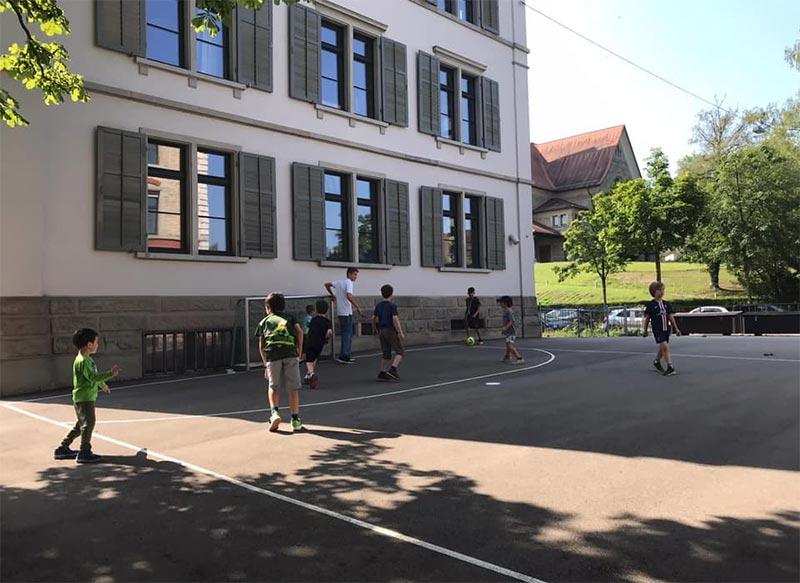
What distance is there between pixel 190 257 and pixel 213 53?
4.81 meters

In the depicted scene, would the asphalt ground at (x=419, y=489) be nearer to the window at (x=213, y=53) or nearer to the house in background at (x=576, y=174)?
the window at (x=213, y=53)

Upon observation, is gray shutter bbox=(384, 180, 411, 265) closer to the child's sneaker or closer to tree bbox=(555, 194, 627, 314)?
the child's sneaker

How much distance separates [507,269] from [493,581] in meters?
18.7

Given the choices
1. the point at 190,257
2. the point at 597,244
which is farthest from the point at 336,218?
the point at 597,244

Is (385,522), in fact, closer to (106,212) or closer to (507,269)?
(106,212)

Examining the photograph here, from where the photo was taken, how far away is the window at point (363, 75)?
17141 millimetres

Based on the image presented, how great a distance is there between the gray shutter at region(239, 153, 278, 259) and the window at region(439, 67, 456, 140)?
7443 millimetres

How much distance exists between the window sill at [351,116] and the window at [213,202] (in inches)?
120

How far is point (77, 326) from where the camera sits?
1110cm

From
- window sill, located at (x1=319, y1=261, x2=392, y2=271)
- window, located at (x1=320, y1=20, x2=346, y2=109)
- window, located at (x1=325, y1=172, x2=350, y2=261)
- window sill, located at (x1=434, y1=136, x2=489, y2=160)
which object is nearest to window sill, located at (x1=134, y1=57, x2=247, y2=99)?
window, located at (x1=320, y1=20, x2=346, y2=109)

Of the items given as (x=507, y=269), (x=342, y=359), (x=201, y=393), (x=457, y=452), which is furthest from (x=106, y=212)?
(x=507, y=269)

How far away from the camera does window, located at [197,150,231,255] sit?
13414 millimetres

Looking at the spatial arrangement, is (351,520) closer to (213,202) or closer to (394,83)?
(213,202)

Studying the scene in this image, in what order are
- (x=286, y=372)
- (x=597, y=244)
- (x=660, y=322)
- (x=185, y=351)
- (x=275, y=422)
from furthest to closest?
(x=597, y=244), (x=185, y=351), (x=660, y=322), (x=286, y=372), (x=275, y=422)
